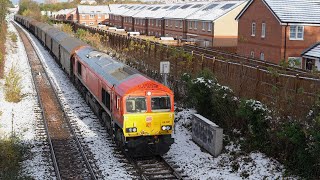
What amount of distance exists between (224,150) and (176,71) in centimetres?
859

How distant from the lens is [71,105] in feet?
71.2

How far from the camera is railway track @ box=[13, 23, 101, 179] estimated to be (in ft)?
42.4

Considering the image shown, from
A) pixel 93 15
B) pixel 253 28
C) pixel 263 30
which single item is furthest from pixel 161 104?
pixel 93 15

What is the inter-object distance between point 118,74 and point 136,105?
8.85 feet

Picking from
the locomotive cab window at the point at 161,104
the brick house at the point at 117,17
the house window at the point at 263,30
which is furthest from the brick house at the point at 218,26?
the brick house at the point at 117,17

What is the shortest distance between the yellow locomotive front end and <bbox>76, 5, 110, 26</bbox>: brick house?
289ft

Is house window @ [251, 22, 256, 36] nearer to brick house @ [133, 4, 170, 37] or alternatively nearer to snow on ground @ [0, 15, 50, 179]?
snow on ground @ [0, 15, 50, 179]

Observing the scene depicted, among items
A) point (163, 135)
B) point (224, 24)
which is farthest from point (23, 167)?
point (224, 24)

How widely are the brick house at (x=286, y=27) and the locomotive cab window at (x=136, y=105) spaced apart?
19.8 m

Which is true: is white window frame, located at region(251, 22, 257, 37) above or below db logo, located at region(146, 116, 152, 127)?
above

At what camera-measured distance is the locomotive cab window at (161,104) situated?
13406 millimetres

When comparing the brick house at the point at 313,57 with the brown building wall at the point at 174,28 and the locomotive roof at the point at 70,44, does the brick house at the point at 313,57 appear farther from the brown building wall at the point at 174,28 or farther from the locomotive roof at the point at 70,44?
the brown building wall at the point at 174,28

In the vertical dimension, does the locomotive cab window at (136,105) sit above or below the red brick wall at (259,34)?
below

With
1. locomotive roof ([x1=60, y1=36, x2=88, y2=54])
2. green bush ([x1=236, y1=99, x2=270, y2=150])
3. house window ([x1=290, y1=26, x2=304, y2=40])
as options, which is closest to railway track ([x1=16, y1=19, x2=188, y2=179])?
green bush ([x1=236, y1=99, x2=270, y2=150])
